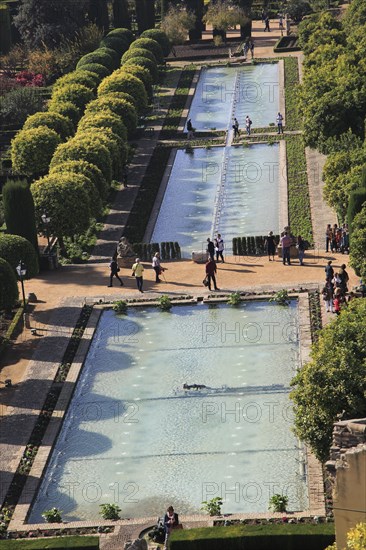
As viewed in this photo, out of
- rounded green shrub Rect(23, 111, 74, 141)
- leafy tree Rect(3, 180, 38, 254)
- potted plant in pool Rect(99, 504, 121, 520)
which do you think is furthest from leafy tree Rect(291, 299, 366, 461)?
rounded green shrub Rect(23, 111, 74, 141)

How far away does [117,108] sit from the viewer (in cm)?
6806

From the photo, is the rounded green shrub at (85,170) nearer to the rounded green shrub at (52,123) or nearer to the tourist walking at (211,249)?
the tourist walking at (211,249)

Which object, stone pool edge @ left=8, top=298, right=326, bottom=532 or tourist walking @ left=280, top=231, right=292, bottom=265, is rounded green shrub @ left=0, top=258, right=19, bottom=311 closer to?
stone pool edge @ left=8, top=298, right=326, bottom=532

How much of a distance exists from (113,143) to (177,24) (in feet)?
134

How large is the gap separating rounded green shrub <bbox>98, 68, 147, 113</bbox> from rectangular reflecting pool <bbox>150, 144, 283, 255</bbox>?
567cm

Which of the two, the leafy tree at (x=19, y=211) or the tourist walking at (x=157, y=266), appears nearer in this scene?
the tourist walking at (x=157, y=266)

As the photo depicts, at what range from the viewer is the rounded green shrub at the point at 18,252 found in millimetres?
44562

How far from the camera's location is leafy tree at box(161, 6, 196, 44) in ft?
326

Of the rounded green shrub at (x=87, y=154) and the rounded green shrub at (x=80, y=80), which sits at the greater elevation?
the rounded green shrub at (x=80, y=80)

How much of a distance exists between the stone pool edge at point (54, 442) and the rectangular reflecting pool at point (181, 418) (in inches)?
8.2

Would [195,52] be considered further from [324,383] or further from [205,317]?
[324,383]

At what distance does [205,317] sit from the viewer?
4322 cm

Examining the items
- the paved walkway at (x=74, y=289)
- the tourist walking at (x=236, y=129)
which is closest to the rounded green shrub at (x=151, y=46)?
the tourist walking at (x=236, y=129)

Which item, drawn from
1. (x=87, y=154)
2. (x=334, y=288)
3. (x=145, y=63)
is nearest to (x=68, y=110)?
(x=87, y=154)
